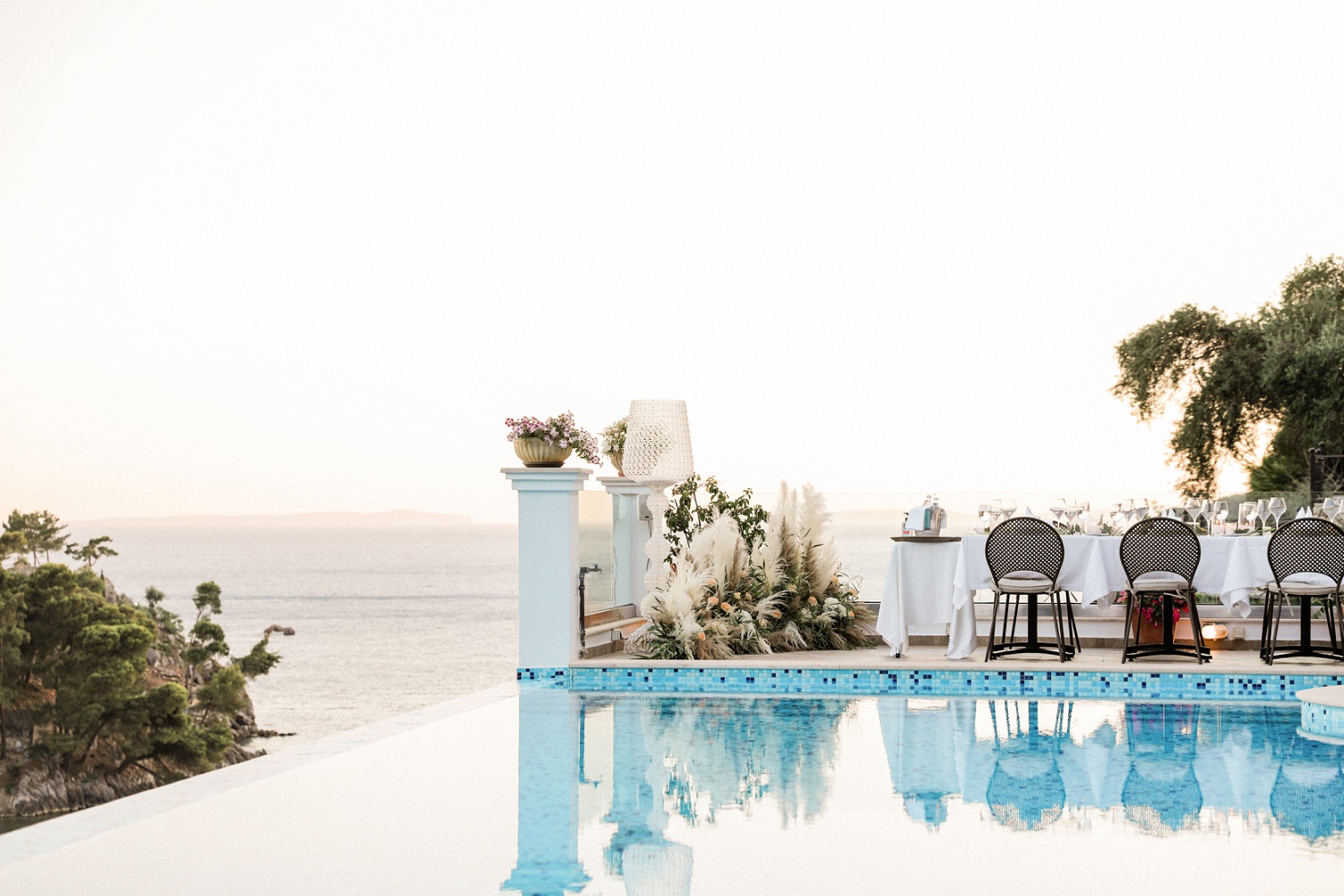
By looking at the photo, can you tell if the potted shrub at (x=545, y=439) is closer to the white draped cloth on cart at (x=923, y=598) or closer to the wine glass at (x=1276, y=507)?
the white draped cloth on cart at (x=923, y=598)

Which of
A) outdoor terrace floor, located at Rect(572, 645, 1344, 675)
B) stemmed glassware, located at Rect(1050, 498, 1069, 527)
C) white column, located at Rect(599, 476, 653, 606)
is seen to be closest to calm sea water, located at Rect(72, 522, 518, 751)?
white column, located at Rect(599, 476, 653, 606)

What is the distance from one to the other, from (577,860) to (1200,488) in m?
18.6

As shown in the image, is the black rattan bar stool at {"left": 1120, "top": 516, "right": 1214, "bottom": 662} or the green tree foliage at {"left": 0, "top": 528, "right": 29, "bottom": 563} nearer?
the black rattan bar stool at {"left": 1120, "top": 516, "right": 1214, "bottom": 662}

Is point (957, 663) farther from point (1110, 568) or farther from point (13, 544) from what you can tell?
point (13, 544)

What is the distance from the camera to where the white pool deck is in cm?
369

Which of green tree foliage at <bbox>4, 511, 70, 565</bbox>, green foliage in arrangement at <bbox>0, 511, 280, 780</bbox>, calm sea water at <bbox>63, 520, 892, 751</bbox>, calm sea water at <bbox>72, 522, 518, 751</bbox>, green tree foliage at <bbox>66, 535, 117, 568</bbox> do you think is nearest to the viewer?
green foliage in arrangement at <bbox>0, 511, 280, 780</bbox>

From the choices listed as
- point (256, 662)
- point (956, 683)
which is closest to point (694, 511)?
point (956, 683)

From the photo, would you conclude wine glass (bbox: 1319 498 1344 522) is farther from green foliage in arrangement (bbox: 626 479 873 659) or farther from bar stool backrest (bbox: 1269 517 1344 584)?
green foliage in arrangement (bbox: 626 479 873 659)

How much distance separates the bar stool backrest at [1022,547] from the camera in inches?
320

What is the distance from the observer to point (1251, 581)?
8.30 m

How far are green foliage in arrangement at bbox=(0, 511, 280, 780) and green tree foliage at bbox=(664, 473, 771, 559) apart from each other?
22569mm

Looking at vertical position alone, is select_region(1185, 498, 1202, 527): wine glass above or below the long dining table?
above

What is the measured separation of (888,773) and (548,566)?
3.53 meters

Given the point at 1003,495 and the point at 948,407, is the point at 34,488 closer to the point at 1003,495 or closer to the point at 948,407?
the point at 948,407
